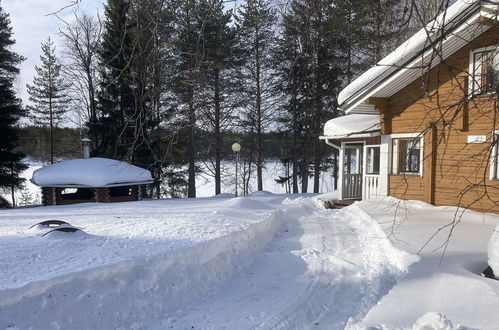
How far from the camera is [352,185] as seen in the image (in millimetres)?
14117

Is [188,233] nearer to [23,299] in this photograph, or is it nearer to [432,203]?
[23,299]

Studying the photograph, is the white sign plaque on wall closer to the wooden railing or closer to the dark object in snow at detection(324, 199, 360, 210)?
the dark object in snow at detection(324, 199, 360, 210)

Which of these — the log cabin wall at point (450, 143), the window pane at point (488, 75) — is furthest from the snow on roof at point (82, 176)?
the window pane at point (488, 75)

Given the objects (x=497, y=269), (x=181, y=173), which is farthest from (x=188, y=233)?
(x=181, y=173)

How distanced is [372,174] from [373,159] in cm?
101

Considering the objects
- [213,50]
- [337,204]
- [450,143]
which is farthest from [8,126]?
[450,143]

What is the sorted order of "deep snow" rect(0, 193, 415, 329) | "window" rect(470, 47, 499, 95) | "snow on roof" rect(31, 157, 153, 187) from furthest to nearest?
1. "snow on roof" rect(31, 157, 153, 187)
2. "deep snow" rect(0, 193, 415, 329)
3. "window" rect(470, 47, 499, 95)

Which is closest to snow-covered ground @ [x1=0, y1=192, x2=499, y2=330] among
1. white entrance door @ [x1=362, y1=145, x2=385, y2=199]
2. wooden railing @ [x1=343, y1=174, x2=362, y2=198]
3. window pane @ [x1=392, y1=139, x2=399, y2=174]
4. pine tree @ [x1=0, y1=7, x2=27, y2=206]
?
window pane @ [x1=392, y1=139, x2=399, y2=174]

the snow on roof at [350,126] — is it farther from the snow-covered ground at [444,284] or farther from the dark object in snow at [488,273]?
the dark object in snow at [488,273]

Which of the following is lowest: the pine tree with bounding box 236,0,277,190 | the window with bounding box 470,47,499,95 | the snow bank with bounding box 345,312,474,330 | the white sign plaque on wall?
the snow bank with bounding box 345,312,474,330

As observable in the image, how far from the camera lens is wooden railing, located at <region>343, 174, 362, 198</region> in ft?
45.8

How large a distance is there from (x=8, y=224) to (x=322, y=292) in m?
8.22

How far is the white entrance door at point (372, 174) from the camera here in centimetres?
1202

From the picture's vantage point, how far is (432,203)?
1027 centimetres
